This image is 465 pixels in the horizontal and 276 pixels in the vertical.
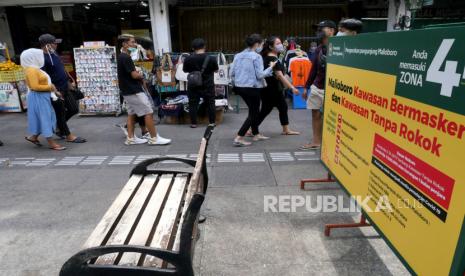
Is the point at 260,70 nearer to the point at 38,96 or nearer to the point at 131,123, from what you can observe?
the point at 131,123

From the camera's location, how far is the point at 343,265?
2688mm

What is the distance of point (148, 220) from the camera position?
2.32m

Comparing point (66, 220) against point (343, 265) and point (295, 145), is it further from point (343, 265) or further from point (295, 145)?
point (295, 145)

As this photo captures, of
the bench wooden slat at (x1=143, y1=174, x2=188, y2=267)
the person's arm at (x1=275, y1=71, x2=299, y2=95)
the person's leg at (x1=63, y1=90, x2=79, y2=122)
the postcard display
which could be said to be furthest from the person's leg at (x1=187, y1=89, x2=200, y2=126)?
the bench wooden slat at (x1=143, y1=174, x2=188, y2=267)

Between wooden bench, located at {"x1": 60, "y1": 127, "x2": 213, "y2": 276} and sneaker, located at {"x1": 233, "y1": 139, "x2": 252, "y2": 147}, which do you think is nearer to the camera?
wooden bench, located at {"x1": 60, "y1": 127, "x2": 213, "y2": 276}

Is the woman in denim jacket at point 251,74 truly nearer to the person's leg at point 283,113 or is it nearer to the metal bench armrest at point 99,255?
the person's leg at point 283,113

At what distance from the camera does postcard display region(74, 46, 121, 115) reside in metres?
8.30

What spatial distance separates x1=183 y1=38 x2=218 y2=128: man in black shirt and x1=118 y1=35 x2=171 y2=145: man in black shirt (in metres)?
1.21

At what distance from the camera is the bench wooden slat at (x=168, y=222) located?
1983 mm

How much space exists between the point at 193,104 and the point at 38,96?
271cm

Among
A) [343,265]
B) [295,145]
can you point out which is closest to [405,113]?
[343,265]

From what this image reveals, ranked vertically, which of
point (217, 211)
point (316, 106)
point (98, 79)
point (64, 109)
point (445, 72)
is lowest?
point (217, 211)

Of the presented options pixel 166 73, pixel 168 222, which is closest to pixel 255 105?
pixel 166 73

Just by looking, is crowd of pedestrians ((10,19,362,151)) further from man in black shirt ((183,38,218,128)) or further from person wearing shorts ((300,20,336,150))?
man in black shirt ((183,38,218,128))
